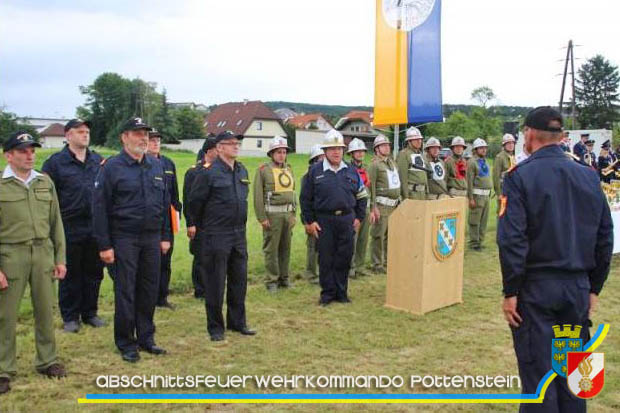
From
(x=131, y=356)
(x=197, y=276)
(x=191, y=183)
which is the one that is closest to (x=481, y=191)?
(x=197, y=276)

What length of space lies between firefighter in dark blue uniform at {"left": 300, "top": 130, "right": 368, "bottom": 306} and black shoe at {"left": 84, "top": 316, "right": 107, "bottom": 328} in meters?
2.50

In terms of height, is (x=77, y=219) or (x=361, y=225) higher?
(x=77, y=219)

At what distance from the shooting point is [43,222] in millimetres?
4453

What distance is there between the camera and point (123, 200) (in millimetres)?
4793

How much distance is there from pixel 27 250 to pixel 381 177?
5.26 m

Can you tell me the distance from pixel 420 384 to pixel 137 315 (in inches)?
103

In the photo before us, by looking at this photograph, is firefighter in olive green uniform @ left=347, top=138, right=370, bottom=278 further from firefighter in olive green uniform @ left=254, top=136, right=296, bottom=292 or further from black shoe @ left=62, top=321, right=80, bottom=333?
black shoe @ left=62, top=321, right=80, bottom=333

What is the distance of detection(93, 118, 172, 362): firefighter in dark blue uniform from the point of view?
4770 millimetres

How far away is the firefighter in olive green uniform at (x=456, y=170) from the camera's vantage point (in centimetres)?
1006

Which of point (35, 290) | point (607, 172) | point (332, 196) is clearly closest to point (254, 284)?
point (332, 196)

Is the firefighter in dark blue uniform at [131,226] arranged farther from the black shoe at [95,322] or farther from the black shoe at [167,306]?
the black shoe at [167,306]

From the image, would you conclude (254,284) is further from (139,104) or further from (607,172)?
(139,104)

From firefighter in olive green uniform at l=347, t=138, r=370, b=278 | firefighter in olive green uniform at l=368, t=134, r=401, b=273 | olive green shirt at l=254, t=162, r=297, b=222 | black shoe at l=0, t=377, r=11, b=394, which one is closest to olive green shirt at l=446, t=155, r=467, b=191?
firefighter in olive green uniform at l=368, t=134, r=401, b=273

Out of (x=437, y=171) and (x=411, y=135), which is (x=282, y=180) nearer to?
(x=411, y=135)
